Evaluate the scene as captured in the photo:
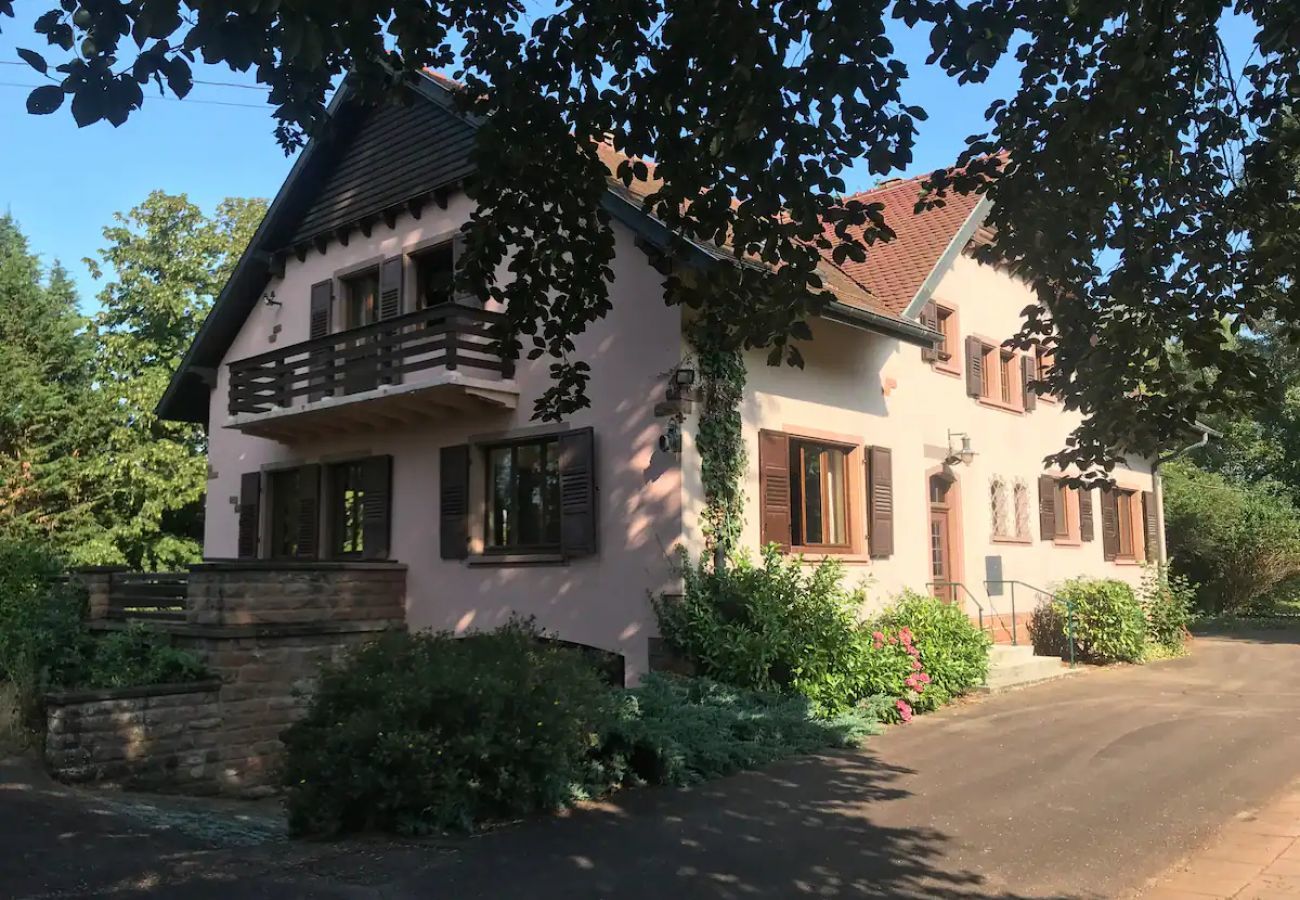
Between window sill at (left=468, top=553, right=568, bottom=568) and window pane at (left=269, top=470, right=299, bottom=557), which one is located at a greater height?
window pane at (left=269, top=470, right=299, bottom=557)

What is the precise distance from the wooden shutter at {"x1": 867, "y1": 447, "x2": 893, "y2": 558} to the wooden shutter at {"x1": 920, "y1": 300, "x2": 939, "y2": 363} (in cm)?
210

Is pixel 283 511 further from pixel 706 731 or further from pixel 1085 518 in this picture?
pixel 1085 518

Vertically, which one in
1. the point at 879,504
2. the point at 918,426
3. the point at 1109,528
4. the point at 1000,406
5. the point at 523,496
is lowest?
the point at 1109,528

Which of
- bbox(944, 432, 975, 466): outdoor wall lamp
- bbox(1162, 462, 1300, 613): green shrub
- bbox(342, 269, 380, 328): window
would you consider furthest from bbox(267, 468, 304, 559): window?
bbox(1162, 462, 1300, 613): green shrub

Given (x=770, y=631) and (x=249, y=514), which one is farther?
(x=249, y=514)

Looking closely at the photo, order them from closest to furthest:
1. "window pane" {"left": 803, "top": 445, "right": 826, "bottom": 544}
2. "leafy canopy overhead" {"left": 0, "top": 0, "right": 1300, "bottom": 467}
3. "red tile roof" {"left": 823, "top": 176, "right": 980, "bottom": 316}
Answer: "leafy canopy overhead" {"left": 0, "top": 0, "right": 1300, "bottom": 467} → "window pane" {"left": 803, "top": 445, "right": 826, "bottom": 544} → "red tile roof" {"left": 823, "top": 176, "right": 980, "bottom": 316}

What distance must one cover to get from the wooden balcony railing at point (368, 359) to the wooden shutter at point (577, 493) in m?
1.30

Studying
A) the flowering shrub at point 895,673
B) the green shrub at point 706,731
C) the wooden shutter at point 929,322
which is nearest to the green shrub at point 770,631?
the flowering shrub at point 895,673

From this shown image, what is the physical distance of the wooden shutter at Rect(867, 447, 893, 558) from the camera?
14250mm

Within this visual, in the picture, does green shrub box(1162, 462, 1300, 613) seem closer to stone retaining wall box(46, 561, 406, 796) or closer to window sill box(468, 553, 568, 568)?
window sill box(468, 553, 568, 568)

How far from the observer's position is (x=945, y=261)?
1600cm

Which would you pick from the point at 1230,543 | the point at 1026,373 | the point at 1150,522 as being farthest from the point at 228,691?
the point at 1230,543

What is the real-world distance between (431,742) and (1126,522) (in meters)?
18.8

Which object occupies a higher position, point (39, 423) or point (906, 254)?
point (906, 254)
